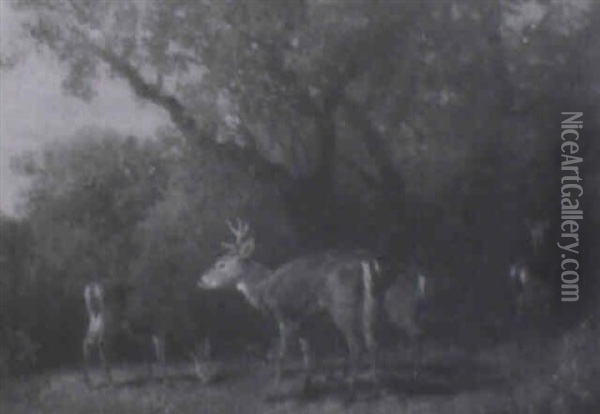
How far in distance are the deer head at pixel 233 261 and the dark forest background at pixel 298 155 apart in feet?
0.18

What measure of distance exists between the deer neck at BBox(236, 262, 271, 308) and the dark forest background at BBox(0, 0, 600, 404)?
0.22 feet

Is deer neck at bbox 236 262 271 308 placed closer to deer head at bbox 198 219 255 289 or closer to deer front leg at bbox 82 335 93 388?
deer head at bbox 198 219 255 289

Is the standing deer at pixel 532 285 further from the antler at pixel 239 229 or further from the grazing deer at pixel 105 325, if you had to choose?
the grazing deer at pixel 105 325

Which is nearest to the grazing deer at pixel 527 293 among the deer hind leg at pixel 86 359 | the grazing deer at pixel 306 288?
the grazing deer at pixel 306 288

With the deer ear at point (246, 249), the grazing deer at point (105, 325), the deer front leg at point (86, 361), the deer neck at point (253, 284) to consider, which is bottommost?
the deer front leg at point (86, 361)

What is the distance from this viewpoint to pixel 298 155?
5.05 meters

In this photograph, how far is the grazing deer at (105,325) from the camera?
4820 millimetres

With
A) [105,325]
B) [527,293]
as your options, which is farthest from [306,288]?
[527,293]

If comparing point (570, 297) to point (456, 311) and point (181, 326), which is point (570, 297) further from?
point (181, 326)

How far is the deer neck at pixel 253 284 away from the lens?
4922mm

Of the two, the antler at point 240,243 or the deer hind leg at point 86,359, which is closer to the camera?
the deer hind leg at point 86,359

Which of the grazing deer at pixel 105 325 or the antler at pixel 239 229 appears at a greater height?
the antler at pixel 239 229

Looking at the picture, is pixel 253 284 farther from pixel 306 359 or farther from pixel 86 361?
pixel 86 361

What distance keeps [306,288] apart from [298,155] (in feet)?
2.21
